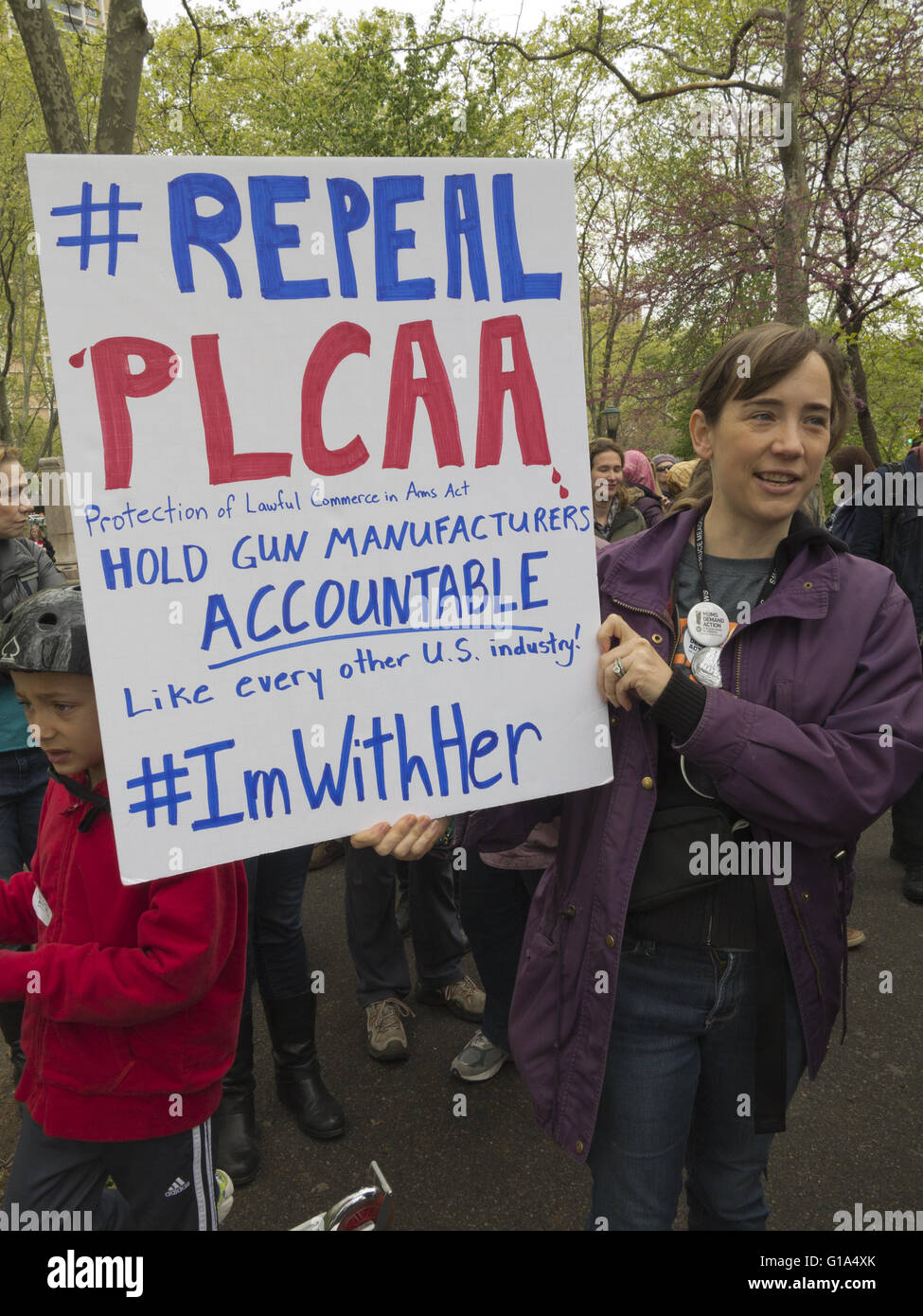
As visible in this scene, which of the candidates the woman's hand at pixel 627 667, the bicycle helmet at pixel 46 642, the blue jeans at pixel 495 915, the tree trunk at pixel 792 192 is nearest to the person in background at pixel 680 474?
the blue jeans at pixel 495 915

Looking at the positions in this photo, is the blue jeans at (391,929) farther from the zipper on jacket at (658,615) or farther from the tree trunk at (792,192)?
the tree trunk at (792,192)

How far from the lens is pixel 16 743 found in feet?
9.17

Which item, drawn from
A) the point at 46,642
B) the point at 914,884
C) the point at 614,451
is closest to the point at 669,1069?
the point at 46,642

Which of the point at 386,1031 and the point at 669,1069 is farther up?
the point at 669,1069

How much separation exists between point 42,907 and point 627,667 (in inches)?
45.8

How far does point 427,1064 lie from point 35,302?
2607cm

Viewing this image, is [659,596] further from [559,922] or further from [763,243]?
[763,243]

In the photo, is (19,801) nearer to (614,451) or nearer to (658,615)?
(658,615)

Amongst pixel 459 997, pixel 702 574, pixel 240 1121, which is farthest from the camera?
pixel 459 997

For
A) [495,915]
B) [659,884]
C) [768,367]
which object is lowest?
[495,915]

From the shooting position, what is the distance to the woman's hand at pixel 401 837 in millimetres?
1386

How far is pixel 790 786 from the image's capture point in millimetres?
1344

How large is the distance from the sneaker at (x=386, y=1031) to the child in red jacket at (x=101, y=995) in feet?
4.05

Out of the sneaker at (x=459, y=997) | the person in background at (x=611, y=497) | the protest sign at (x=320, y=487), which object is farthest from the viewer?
the person in background at (x=611, y=497)
